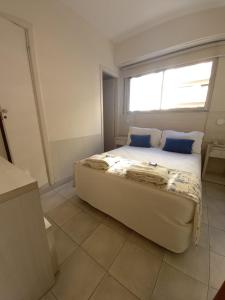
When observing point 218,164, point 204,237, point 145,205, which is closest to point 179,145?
point 218,164

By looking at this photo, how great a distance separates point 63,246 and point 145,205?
0.87 m

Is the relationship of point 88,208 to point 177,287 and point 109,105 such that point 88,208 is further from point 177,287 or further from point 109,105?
point 109,105

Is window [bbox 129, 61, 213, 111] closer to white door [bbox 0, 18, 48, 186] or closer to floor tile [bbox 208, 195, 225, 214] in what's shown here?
floor tile [bbox 208, 195, 225, 214]

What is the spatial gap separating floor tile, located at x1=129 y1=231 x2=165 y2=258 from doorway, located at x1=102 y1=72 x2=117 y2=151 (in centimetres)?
283

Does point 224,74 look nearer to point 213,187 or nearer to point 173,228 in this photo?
point 213,187

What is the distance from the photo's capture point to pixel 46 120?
1888mm

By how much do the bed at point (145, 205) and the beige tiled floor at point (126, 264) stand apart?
134 millimetres

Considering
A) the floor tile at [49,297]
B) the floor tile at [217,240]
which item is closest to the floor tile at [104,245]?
the floor tile at [49,297]

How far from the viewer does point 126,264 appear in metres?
1.06

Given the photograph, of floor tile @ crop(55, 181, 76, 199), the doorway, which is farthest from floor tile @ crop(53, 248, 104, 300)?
the doorway

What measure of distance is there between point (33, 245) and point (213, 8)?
3546 millimetres

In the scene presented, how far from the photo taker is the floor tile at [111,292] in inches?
34.2

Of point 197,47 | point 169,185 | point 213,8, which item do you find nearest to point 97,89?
point 197,47

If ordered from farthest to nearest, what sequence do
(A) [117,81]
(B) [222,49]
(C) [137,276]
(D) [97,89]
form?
1. (A) [117,81]
2. (D) [97,89]
3. (B) [222,49]
4. (C) [137,276]
